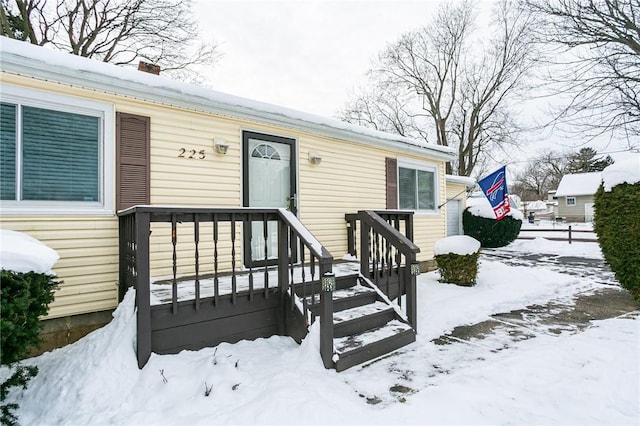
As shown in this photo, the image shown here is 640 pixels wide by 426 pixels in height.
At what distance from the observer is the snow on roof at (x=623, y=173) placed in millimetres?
4863

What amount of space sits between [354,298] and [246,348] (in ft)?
4.29

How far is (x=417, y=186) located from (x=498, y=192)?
1.63m

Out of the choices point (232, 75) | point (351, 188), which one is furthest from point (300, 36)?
point (351, 188)

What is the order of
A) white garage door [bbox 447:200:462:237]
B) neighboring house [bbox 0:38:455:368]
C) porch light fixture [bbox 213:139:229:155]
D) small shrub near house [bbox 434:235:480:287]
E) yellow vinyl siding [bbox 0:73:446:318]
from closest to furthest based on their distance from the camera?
neighboring house [bbox 0:38:455:368] < yellow vinyl siding [bbox 0:73:446:318] < porch light fixture [bbox 213:139:229:155] < small shrub near house [bbox 434:235:480:287] < white garage door [bbox 447:200:462:237]

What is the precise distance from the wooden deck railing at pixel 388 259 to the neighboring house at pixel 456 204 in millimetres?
7870

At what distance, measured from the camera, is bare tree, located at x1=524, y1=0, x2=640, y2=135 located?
7520 mm

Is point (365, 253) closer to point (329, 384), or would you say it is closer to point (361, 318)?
point (361, 318)

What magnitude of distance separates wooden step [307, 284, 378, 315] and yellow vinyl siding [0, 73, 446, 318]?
1.56 metres

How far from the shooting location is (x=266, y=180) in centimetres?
505

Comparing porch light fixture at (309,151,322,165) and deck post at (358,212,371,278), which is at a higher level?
porch light fixture at (309,151,322,165)

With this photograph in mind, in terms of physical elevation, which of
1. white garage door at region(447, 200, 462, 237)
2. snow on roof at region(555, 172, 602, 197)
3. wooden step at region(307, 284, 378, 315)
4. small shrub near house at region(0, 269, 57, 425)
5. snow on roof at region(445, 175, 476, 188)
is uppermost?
snow on roof at region(555, 172, 602, 197)

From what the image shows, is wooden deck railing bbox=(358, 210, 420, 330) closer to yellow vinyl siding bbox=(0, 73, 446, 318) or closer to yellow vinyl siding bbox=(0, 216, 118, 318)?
yellow vinyl siding bbox=(0, 73, 446, 318)

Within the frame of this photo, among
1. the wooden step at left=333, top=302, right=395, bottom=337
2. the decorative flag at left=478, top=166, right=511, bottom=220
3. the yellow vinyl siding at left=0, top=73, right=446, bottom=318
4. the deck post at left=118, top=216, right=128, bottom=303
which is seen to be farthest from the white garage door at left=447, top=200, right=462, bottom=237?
the deck post at left=118, top=216, right=128, bottom=303

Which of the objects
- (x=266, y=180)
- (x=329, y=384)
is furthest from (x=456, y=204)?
(x=329, y=384)
